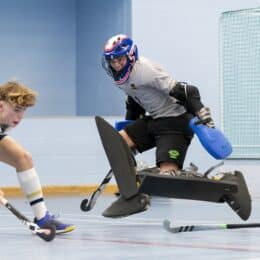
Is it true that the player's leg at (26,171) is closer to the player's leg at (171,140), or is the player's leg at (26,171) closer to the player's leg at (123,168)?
the player's leg at (123,168)

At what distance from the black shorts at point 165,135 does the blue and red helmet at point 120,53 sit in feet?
1.10

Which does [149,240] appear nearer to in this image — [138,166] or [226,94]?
[138,166]

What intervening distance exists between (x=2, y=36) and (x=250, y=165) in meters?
3.34

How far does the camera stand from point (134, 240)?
4.29 m

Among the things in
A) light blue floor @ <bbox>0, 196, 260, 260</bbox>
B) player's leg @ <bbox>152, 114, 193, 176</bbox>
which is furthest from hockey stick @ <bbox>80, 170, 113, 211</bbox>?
player's leg @ <bbox>152, 114, 193, 176</bbox>

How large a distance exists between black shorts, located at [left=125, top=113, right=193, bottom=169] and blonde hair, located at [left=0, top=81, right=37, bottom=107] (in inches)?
44.6

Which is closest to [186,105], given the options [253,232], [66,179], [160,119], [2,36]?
[160,119]

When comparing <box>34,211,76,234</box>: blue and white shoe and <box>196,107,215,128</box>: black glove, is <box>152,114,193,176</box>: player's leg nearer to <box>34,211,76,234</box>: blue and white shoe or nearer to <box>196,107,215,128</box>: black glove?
<box>196,107,215,128</box>: black glove

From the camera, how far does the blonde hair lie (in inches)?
167

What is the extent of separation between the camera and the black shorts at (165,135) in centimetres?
514

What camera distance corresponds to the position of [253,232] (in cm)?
467

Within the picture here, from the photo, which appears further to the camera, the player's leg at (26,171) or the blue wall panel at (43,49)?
the blue wall panel at (43,49)

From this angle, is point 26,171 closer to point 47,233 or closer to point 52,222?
point 52,222

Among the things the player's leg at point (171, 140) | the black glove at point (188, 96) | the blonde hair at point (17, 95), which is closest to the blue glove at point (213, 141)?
the black glove at point (188, 96)
